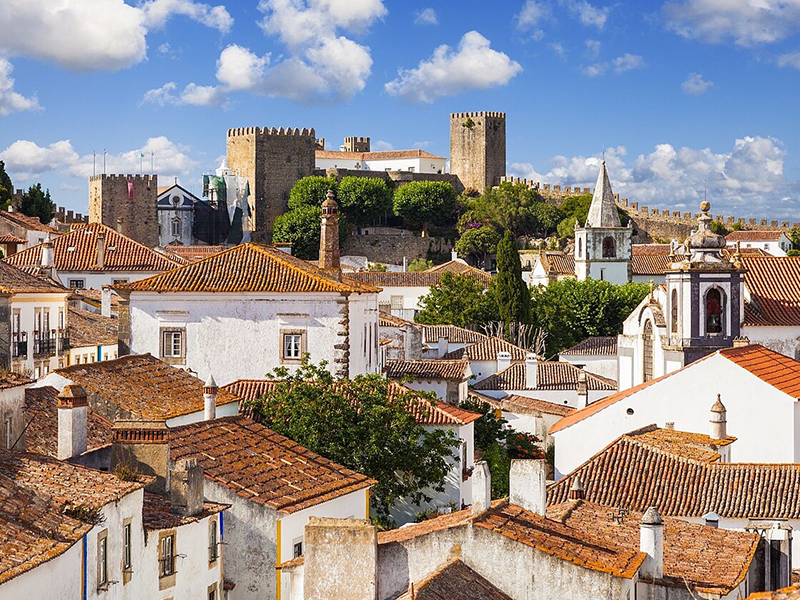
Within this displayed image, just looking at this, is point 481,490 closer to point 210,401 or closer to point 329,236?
point 210,401

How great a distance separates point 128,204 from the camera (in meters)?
104

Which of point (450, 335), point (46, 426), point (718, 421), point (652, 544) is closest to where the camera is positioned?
point (652, 544)

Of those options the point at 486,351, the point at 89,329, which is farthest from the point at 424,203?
the point at 89,329

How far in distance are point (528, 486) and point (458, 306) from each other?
60970 millimetres

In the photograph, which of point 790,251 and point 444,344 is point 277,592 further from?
point 790,251

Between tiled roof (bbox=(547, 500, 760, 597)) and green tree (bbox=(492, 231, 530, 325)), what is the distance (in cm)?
5612

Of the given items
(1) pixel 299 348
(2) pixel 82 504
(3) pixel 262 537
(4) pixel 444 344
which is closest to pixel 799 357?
(1) pixel 299 348

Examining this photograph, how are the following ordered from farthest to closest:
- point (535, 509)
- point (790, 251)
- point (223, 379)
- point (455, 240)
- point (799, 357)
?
point (455, 240) < point (790, 251) < point (799, 357) < point (223, 379) < point (535, 509)

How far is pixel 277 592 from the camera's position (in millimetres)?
20766

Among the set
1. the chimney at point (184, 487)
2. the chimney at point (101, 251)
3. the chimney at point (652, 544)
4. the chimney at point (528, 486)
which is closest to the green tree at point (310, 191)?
the chimney at point (101, 251)

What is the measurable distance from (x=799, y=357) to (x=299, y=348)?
17.3m

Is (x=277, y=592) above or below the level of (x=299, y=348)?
below

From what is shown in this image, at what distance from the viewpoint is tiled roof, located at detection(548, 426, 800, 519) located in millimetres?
27297

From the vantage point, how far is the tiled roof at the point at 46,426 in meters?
20.7
